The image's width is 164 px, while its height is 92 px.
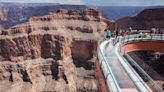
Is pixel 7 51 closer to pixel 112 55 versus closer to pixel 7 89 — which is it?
pixel 7 89

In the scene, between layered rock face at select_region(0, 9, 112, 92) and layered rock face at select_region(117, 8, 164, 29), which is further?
layered rock face at select_region(117, 8, 164, 29)

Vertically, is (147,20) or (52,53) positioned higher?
(147,20)

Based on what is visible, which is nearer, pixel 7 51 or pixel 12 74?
pixel 12 74

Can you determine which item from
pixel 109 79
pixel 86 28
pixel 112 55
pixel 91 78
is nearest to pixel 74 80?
pixel 91 78

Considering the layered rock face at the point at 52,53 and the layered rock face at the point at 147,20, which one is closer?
the layered rock face at the point at 52,53
